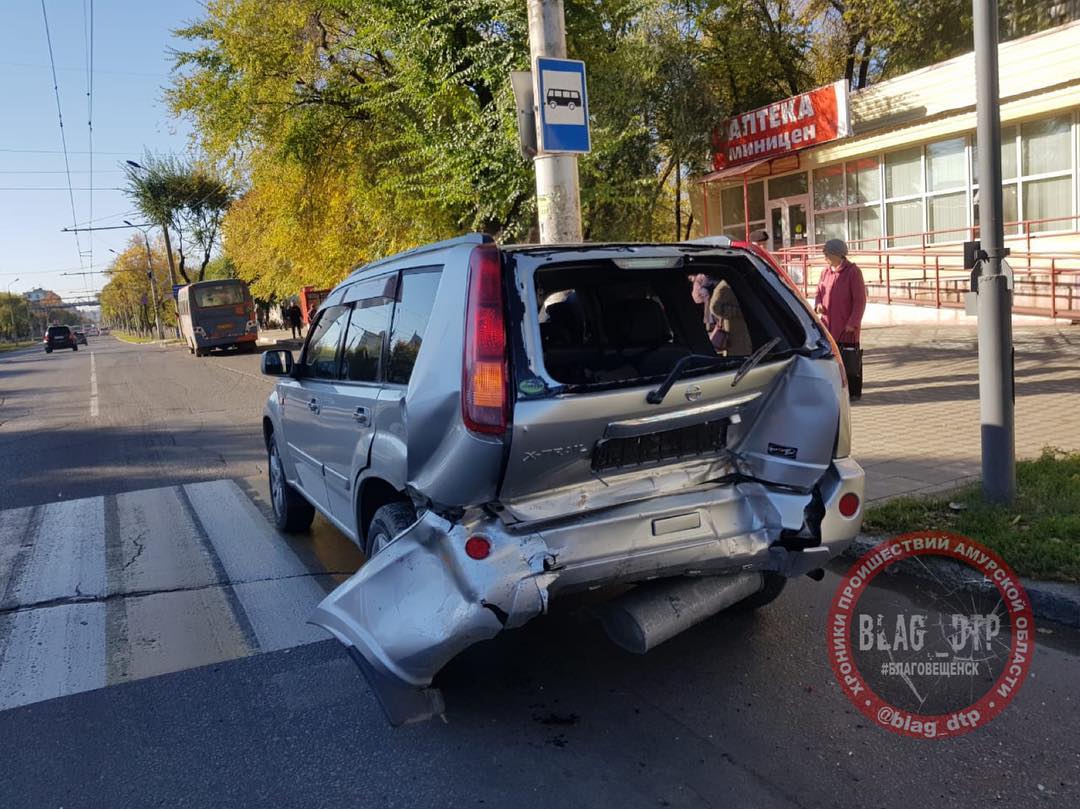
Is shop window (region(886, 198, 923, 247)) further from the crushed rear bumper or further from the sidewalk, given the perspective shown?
the crushed rear bumper

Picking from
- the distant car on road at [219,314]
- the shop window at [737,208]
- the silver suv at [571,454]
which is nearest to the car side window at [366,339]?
the silver suv at [571,454]

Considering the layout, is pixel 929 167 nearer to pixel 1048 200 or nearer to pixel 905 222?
pixel 905 222

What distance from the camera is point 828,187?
22250 mm

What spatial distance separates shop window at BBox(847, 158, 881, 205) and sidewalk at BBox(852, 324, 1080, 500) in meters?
7.40

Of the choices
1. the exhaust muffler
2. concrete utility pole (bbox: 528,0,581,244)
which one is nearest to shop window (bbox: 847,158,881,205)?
concrete utility pole (bbox: 528,0,581,244)

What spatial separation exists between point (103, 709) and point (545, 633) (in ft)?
6.63

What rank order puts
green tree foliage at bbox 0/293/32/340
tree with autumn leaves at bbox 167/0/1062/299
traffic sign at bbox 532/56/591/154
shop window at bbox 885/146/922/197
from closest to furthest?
traffic sign at bbox 532/56/591/154
tree with autumn leaves at bbox 167/0/1062/299
shop window at bbox 885/146/922/197
green tree foliage at bbox 0/293/32/340

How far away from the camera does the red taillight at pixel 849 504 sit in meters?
3.75

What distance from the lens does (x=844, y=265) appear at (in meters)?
8.42

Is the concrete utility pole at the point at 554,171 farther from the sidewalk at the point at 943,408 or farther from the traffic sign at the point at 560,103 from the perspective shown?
the sidewalk at the point at 943,408

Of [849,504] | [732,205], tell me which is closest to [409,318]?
[849,504]

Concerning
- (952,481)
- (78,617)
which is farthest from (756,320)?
(78,617)

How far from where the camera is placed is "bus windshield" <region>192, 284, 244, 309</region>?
32844 mm

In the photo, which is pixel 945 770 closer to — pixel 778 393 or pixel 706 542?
pixel 706 542
